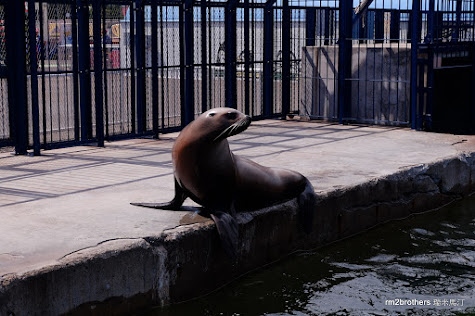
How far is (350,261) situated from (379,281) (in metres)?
0.66

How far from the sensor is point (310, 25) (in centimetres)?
1441

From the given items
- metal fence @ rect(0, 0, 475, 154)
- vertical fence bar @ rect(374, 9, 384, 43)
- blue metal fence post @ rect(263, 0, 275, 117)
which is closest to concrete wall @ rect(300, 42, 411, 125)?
metal fence @ rect(0, 0, 475, 154)

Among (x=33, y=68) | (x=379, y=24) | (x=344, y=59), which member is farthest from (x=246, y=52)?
(x=33, y=68)

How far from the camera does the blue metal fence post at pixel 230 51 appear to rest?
12859 mm

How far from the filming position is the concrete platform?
5.33m

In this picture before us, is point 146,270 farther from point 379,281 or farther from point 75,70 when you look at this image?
point 75,70

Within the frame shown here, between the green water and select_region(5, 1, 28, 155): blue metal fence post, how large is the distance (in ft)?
15.0

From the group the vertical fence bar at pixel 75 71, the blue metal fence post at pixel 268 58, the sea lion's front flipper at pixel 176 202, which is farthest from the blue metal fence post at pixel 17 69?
the blue metal fence post at pixel 268 58

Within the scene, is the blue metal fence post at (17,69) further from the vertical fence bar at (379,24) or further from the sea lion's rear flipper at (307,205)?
the vertical fence bar at (379,24)

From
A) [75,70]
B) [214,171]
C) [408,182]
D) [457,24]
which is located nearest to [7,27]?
[75,70]

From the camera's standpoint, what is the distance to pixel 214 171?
6.55 m

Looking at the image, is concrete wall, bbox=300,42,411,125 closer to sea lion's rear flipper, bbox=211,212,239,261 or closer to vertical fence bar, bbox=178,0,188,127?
vertical fence bar, bbox=178,0,188,127

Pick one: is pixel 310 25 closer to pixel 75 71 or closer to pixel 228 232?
pixel 75 71

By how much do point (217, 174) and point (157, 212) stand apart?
66 cm
